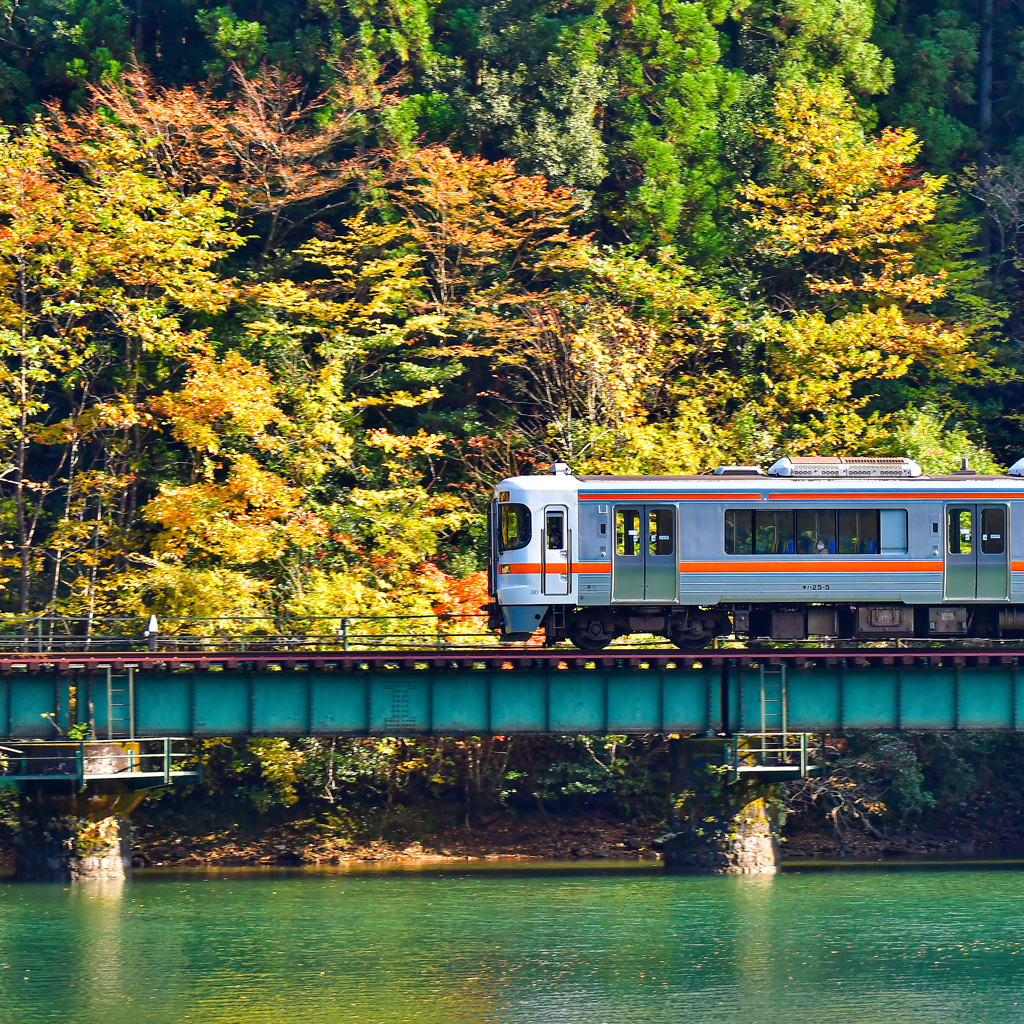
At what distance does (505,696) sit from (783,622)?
6.79m

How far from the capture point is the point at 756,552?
123ft

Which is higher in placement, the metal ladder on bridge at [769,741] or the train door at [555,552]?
the train door at [555,552]

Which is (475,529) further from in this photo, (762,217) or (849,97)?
(849,97)

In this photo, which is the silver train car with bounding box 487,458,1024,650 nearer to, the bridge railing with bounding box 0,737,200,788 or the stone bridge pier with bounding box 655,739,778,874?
the stone bridge pier with bounding box 655,739,778,874

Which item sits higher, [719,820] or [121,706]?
[121,706]

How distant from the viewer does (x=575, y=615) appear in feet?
125

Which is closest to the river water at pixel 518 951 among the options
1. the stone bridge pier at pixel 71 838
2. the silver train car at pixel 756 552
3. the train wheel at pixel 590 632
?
the stone bridge pier at pixel 71 838

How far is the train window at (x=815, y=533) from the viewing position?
37.6 m

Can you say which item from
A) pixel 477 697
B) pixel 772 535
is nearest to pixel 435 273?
pixel 477 697

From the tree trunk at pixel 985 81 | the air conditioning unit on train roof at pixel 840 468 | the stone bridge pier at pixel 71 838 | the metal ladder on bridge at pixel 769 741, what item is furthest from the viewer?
the tree trunk at pixel 985 81

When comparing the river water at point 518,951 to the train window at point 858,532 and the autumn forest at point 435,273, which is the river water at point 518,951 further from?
the autumn forest at point 435,273

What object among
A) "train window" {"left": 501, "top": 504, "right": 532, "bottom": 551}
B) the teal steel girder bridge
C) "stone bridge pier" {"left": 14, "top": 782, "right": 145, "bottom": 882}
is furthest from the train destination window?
"stone bridge pier" {"left": 14, "top": 782, "right": 145, "bottom": 882}

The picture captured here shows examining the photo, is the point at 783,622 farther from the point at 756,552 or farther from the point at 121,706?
the point at 121,706

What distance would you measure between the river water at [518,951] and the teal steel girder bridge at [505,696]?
4.19 meters
